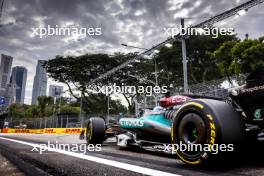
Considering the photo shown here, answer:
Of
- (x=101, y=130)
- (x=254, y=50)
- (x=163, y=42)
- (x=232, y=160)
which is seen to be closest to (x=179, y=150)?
(x=232, y=160)

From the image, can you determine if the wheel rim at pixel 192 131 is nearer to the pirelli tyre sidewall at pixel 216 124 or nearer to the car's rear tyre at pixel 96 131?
the pirelli tyre sidewall at pixel 216 124

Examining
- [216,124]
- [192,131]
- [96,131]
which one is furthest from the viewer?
[96,131]

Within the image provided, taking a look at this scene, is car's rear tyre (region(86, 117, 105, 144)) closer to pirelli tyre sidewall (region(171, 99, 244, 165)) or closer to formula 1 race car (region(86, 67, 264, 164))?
formula 1 race car (region(86, 67, 264, 164))

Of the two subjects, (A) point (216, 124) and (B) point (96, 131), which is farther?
(B) point (96, 131)

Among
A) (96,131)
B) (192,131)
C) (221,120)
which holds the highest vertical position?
(221,120)

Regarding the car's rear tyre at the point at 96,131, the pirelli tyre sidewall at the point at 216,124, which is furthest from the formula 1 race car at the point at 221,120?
the car's rear tyre at the point at 96,131

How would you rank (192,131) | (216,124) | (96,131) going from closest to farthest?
1. (216,124)
2. (192,131)
3. (96,131)

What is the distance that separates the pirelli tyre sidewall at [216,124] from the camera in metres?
2.48

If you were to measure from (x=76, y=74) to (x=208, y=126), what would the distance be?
41.0 meters

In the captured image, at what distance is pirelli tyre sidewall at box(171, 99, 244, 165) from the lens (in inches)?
97.7

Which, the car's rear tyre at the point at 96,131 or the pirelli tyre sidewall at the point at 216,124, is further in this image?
the car's rear tyre at the point at 96,131

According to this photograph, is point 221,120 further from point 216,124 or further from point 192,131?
point 192,131

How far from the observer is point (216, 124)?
8.16ft

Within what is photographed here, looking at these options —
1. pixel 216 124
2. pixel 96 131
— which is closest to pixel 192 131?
pixel 216 124
